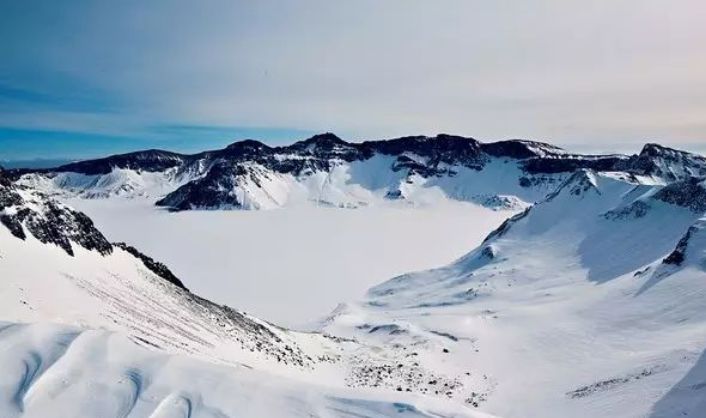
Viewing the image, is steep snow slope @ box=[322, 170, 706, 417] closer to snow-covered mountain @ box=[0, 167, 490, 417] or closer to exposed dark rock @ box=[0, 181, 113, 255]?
snow-covered mountain @ box=[0, 167, 490, 417]

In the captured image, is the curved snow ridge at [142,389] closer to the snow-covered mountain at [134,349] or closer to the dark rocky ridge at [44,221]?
the snow-covered mountain at [134,349]

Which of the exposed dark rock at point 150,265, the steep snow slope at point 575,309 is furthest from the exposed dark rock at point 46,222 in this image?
the steep snow slope at point 575,309

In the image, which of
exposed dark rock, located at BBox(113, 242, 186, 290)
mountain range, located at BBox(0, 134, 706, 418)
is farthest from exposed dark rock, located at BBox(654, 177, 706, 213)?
exposed dark rock, located at BBox(113, 242, 186, 290)

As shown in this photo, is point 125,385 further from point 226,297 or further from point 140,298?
point 226,297

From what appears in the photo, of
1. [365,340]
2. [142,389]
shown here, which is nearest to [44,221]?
[365,340]

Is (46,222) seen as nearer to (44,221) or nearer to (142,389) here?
(44,221)
